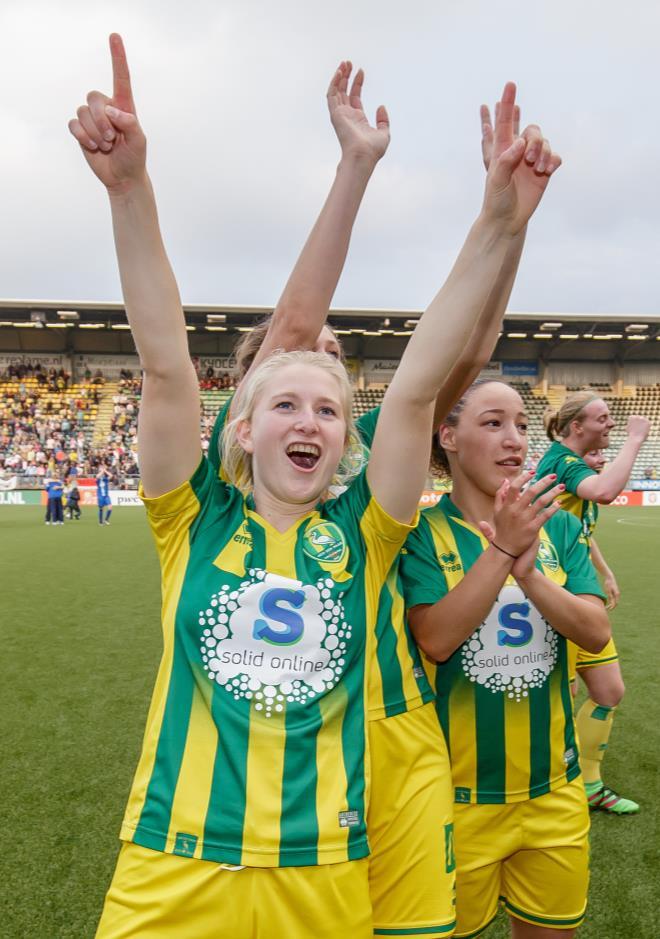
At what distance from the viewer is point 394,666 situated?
1.69m

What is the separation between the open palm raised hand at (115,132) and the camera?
1.34 metres

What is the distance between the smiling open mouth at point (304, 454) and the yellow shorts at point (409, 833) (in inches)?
24.1

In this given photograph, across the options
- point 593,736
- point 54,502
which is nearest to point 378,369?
point 54,502

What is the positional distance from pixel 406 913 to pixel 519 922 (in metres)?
0.51

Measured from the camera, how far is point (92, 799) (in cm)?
346

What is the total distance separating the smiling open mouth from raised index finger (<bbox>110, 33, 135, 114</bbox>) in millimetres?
750

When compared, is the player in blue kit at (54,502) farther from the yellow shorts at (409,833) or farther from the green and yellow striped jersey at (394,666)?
the yellow shorts at (409,833)

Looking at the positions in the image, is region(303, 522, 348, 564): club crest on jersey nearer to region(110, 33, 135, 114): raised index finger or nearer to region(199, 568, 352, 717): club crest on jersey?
region(199, 568, 352, 717): club crest on jersey

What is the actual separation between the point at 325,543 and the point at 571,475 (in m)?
2.43

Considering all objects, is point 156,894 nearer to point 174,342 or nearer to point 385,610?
point 385,610

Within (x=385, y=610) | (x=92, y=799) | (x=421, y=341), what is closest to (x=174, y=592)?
(x=385, y=610)

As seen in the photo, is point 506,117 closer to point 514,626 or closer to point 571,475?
point 514,626

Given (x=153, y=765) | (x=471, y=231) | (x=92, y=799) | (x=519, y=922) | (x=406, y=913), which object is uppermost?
(x=471, y=231)

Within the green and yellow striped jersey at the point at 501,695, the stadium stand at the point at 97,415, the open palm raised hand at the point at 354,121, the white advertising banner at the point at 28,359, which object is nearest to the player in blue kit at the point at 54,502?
the stadium stand at the point at 97,415
